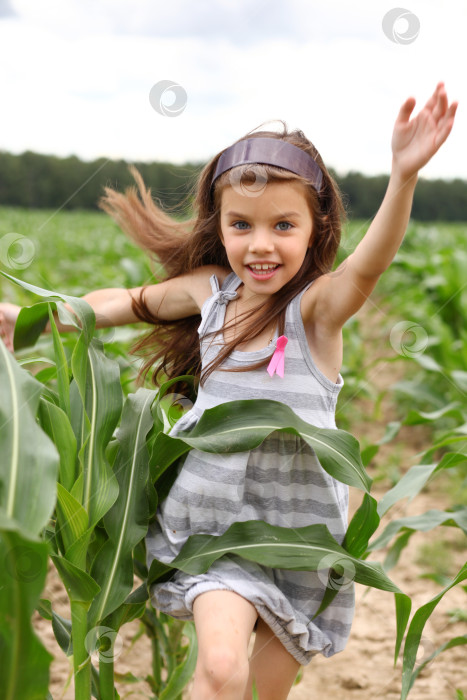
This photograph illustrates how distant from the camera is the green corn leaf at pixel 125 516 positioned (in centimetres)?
115

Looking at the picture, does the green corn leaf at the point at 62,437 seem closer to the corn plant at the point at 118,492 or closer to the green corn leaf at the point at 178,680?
the corn plant at the point at 118,492

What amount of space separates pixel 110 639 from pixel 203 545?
0.72 feet


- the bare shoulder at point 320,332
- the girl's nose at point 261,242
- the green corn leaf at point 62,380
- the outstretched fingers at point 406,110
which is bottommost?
the green corn leaf at point 62,380

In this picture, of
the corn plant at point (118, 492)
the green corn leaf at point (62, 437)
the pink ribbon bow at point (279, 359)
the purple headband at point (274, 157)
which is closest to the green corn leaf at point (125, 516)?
the corn plant at point (118, 492)

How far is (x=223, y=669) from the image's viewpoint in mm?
1070

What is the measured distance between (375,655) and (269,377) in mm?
1060

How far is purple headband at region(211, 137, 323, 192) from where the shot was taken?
124 centimetres

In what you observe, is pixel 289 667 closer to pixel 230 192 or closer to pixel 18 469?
pixel 18 469

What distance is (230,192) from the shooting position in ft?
4.15

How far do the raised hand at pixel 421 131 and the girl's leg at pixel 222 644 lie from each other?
72 centimetres

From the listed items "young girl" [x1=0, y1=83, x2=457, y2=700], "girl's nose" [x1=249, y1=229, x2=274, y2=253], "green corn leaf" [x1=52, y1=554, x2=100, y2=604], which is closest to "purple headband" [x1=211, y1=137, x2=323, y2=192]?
"young girl" [x1=0, y1=83, x2=457, y2=700]

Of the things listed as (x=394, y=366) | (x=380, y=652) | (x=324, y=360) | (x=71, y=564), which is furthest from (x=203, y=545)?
(x=394, y=366)

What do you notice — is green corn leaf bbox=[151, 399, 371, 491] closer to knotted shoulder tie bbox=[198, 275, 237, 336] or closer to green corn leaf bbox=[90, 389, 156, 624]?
green corn leaf bbox=[90, 389, 156, 624]

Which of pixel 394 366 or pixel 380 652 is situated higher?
pixel 394 366
